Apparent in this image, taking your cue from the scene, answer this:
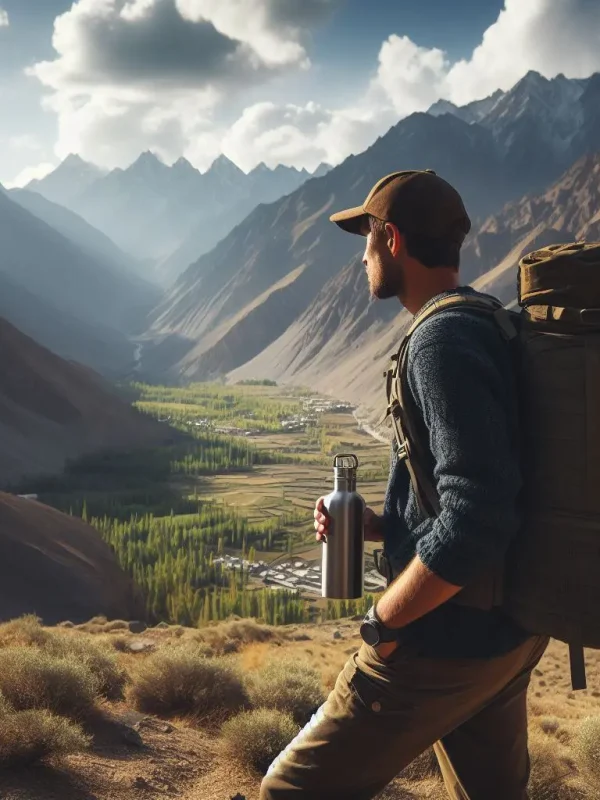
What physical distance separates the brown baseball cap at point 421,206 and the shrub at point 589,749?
4.37 metres

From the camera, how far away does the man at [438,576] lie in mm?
2100

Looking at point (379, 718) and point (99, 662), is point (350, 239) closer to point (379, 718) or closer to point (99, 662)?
point (99, 662)

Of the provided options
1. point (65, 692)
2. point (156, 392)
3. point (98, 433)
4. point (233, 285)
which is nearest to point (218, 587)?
point (65, 692)

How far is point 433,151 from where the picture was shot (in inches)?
5920

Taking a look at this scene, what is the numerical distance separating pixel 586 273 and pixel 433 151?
157828 mm

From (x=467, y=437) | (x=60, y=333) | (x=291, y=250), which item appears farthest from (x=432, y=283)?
(x=60, y=333)

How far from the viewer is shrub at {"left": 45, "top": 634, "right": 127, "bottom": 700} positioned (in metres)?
6.22

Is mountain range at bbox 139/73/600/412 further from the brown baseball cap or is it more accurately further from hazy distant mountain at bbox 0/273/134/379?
the brown baseball cap

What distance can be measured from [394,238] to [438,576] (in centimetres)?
106

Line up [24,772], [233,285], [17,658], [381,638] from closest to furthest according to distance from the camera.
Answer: [381,638], [24,772], [17,658], [233,285]

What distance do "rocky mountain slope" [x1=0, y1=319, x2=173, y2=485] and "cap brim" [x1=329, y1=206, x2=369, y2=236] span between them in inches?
1756

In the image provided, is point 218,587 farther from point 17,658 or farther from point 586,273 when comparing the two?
point 586,273

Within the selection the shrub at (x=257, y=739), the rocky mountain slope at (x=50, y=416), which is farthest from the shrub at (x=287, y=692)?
the rocky mountain slope at (x=50, y=416)

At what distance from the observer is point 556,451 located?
84.8 inches
